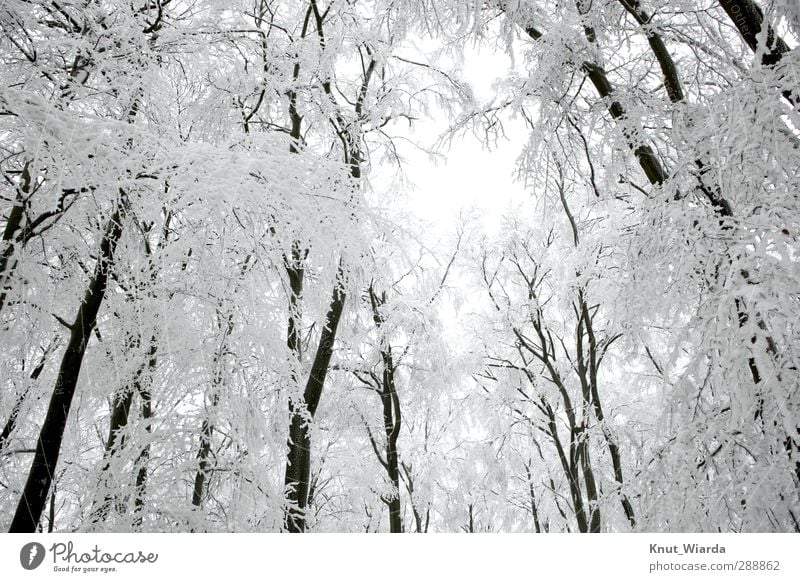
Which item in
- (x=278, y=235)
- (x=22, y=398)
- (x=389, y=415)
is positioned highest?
(x=389, y=415)

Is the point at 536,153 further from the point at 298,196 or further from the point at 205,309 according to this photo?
the point at 205,309

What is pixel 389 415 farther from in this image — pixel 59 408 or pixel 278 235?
pixel 278 235

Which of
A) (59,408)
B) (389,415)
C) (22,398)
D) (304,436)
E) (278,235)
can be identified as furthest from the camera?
(389,415)

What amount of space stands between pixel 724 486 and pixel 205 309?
143 centimetres

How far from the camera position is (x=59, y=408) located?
4.66 feet

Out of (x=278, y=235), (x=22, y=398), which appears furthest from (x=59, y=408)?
(x=278, y=235)

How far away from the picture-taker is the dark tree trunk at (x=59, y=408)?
52.3 inches

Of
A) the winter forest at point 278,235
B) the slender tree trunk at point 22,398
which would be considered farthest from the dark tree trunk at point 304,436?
the slender tree trunk at point 22,398

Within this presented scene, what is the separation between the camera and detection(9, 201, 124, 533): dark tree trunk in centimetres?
133

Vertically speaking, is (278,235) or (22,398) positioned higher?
(278,235)

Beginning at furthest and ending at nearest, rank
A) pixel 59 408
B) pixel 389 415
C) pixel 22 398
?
1. pixel 389 415
2. pixel 22 398
3. pixel 59 408

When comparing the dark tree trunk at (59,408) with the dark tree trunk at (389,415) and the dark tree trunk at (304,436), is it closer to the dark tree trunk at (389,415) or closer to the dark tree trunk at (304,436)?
the dark tree trunk at (304,436)

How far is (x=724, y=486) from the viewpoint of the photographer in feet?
3.25

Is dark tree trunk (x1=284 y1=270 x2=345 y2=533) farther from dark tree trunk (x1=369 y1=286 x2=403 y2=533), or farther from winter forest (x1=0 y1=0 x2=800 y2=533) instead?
dark tree trunk (x1=369 y1=286 x2=403 y2=533)
